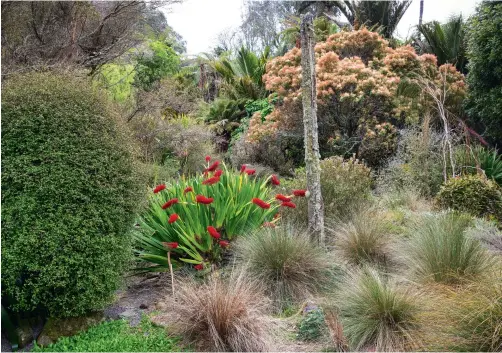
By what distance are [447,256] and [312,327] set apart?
5.20 ft

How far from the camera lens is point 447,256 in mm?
4891

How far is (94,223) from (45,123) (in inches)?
37.0

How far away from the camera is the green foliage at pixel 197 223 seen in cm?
552

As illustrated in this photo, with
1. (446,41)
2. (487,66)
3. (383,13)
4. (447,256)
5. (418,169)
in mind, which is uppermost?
(383,13)

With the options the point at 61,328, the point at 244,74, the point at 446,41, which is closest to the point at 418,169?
the point at 61,328

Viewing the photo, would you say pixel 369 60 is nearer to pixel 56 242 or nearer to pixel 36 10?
pixel 36 10

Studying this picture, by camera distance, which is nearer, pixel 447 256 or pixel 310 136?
pixel 447 256

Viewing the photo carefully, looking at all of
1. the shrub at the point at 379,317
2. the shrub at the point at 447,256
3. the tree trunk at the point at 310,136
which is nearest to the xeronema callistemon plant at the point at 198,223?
the tree trunk at the point at 310,136

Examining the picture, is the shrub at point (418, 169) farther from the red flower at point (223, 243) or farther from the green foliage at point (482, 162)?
the red flower at point (223, 243)

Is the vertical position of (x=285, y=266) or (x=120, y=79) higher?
(x=120, y=79)

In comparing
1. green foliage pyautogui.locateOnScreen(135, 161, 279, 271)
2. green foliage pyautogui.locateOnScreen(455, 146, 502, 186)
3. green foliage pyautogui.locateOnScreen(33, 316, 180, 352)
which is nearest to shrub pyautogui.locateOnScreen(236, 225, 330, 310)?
green foliage pyautogui.locateOnScreen(135, 161, 279, 271)

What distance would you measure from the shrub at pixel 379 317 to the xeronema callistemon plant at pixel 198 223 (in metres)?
1.62

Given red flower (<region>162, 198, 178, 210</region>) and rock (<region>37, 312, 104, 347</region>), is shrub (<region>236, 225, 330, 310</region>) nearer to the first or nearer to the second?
red flower (<region>162, 198, 178, 210</region>)

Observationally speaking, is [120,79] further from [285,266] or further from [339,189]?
[285,266]
